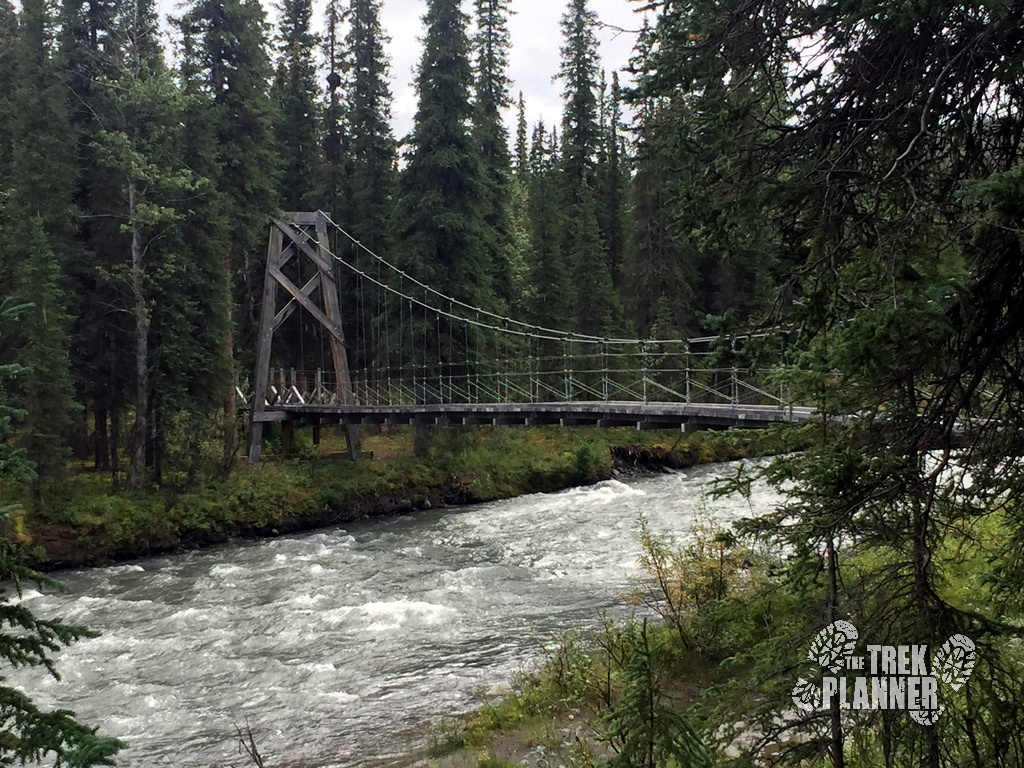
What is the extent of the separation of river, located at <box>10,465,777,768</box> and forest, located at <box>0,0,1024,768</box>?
1.20 metres

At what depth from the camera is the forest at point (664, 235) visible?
230cm

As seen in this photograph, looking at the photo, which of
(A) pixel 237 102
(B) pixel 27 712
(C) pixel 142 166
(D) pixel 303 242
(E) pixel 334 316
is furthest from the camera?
(E) pixel 334 316

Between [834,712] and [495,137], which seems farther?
[495,137]

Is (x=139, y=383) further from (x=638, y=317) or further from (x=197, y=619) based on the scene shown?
(x=638, y=317)

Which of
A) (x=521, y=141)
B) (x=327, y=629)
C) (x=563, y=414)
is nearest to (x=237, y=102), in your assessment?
(x=563, y=414)

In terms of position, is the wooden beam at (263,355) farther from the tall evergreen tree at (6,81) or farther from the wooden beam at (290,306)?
the tall evergreen tree at (6,81)

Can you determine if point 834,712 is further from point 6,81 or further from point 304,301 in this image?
point 6,81

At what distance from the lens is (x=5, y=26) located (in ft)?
58.1

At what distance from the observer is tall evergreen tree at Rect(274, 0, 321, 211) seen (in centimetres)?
2405

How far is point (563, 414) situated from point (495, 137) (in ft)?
49.8

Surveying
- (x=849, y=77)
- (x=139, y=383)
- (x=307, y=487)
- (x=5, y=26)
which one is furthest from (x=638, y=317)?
(x=849, y=77)

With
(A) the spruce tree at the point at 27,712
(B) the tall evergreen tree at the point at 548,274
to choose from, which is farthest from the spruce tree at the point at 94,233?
(A) the spruce tree at the point at 27,712

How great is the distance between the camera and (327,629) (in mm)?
8055

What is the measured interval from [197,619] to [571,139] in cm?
2449
